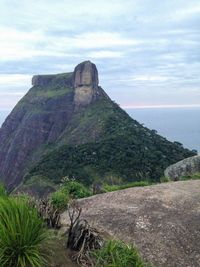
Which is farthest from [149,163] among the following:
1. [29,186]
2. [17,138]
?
[17,138]

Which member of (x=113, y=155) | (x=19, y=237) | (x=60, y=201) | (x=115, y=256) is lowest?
(x=113, y=155)

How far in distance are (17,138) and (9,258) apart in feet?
437

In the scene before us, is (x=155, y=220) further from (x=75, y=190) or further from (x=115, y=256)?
(x=75, y=190)

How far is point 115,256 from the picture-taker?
23.6ft

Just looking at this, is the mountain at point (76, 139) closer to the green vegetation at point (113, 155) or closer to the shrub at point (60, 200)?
the green vegetation at point (113, 155)

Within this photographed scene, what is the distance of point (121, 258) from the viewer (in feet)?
23.5

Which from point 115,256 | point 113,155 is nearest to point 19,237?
point 115,256

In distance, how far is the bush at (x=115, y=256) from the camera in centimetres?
703

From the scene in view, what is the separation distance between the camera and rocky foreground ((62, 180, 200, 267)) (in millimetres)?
9086

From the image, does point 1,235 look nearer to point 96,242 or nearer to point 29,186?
point 96,242

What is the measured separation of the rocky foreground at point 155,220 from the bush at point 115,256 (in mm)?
1445

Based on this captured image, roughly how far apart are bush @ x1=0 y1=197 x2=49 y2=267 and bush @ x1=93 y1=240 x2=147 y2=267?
968 mm

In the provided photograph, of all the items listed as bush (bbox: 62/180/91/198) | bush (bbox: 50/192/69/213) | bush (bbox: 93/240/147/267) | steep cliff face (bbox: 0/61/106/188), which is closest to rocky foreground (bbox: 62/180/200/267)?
bush (bbox: 50/192/69/213)

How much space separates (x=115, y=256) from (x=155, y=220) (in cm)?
342
